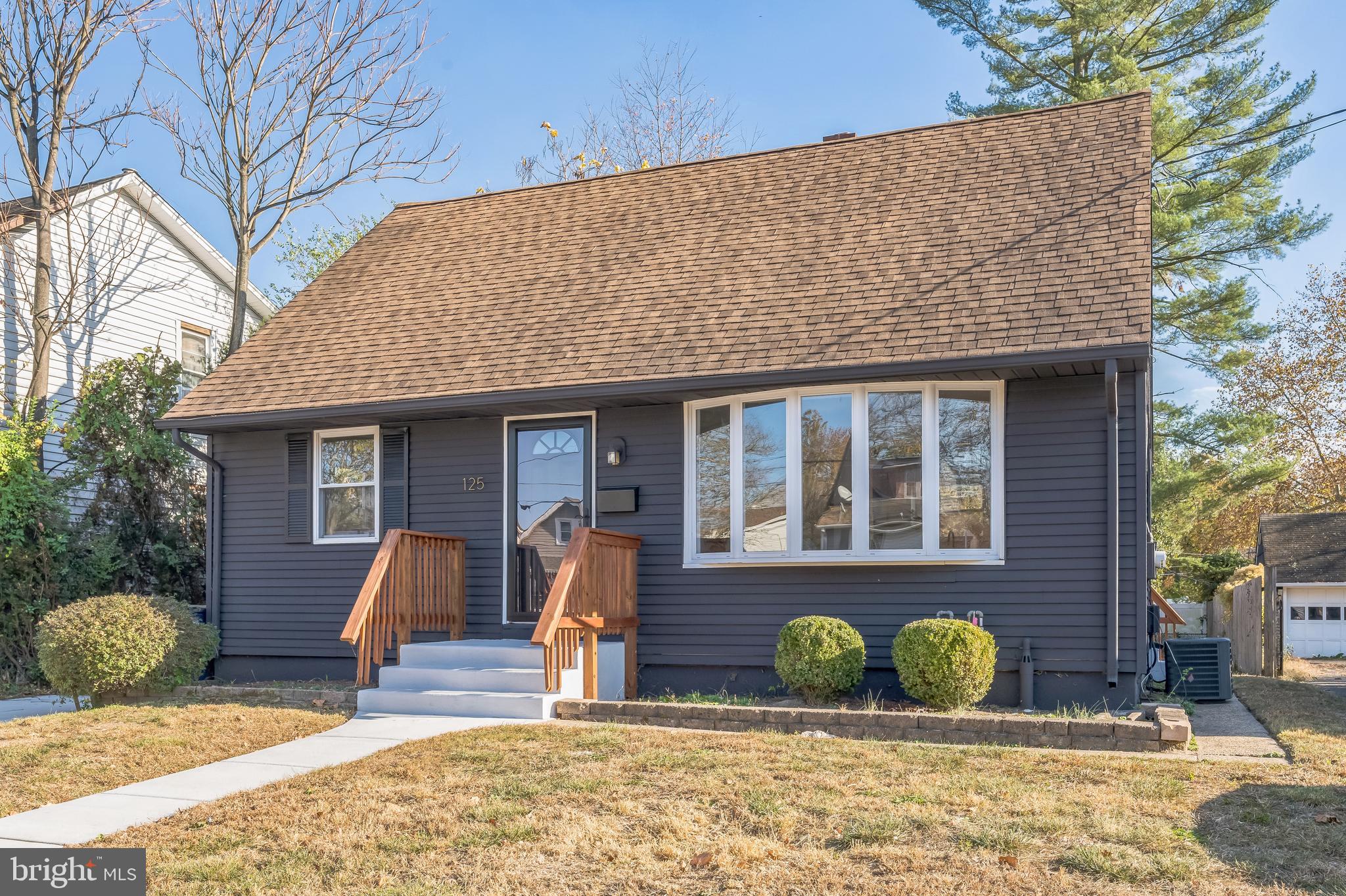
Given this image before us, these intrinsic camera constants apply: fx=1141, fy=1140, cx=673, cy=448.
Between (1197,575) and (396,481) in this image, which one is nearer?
(396,481)

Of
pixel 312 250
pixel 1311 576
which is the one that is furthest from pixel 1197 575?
pixel 312 250

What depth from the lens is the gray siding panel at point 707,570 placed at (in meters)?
8.72

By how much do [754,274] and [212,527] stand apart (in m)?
6.17

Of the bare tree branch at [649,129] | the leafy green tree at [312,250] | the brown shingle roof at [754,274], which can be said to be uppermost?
the bare tree branch at [649,129]

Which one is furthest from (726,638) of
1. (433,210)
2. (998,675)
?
(433,210)

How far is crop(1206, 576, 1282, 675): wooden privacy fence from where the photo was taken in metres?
14.9

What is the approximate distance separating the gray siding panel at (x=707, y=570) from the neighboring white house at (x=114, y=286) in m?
4.48

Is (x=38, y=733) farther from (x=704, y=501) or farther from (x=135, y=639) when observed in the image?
(x=704, y=501)

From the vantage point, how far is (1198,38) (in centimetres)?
2119

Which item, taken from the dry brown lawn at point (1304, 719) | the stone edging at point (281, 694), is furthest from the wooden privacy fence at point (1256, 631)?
the stone edging at point (281, 694)

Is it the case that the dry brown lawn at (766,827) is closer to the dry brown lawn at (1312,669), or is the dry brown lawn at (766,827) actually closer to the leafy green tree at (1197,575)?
the dry brown lawn at (1312,669)

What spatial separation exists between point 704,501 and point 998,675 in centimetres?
279

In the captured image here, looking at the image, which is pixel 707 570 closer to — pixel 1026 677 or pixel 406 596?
pixel 406 596

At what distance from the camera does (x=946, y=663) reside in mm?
8023
